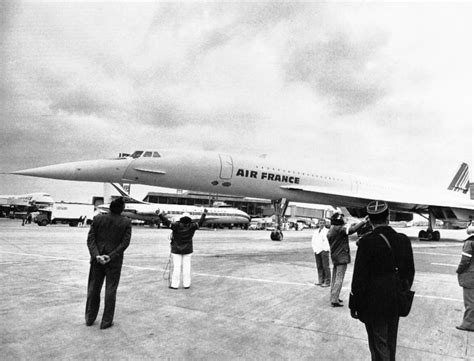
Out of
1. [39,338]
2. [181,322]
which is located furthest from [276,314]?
[39,338]

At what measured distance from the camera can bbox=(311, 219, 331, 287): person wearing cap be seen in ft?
24.8

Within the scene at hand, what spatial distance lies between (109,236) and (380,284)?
335 centimetres

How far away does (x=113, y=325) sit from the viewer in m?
4.54

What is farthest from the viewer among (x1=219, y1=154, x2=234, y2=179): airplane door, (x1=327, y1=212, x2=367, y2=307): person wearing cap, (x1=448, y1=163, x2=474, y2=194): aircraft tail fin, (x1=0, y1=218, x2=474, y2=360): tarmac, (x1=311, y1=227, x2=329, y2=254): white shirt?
(x1=448, y1=163, x2=474, y2=194): aircraft tail fin

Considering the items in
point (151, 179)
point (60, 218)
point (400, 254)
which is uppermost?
point (151, 179)

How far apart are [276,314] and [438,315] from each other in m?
2.56

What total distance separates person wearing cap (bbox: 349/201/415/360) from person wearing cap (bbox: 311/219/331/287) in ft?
14.5

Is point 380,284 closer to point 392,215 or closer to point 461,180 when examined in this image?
point 392,215

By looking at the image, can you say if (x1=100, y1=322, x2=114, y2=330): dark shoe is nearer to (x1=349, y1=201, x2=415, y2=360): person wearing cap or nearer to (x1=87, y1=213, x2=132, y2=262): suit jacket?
(x1=87, y1=213, x2=132, y2=262): suit jacket

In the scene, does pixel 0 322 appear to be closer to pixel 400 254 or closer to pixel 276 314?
pixel 276 314

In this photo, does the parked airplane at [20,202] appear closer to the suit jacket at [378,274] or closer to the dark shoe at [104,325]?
the dark shoe at [104,325]

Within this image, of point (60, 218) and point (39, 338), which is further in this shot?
point (60, 218)

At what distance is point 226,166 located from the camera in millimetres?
15453

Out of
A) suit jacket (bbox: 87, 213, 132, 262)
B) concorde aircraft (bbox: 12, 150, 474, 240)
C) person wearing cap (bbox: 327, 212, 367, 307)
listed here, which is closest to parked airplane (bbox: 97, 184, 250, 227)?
concorde aircraft (bbox: 12, 150, 474, 240)
